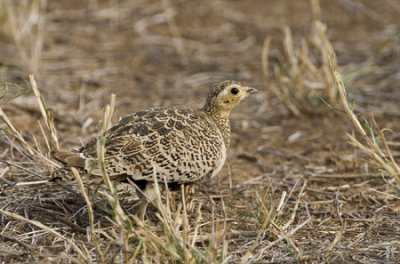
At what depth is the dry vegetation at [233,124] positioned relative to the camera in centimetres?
444

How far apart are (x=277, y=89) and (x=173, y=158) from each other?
306 cm

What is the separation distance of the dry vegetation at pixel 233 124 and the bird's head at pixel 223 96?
0.56m

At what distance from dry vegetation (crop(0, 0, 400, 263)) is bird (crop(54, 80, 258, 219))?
0.50ft

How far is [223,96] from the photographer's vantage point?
5.38 metres

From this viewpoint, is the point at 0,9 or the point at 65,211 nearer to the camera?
the point at 65,211

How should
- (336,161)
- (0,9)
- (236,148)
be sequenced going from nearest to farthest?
1. (336,161)
2. (236,148)
3. (0,9)

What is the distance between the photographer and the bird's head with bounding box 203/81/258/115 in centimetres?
538

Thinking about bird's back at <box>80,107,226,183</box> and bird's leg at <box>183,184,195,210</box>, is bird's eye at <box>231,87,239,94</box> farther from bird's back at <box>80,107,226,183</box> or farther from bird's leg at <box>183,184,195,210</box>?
bird's leg at <box>183,184,195,210</box>

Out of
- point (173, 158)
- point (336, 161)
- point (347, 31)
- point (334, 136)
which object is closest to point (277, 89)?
point (334, 136)

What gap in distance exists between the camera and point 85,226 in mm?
4824

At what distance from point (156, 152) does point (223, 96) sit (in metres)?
0.90

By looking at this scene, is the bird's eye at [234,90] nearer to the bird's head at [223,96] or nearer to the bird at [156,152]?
the bird's head at [223,96]

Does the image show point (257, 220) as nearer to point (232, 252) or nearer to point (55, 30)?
point (232, 252)

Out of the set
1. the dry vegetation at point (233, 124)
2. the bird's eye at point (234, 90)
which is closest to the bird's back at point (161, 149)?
the dry vegetation at point (233, 124)
